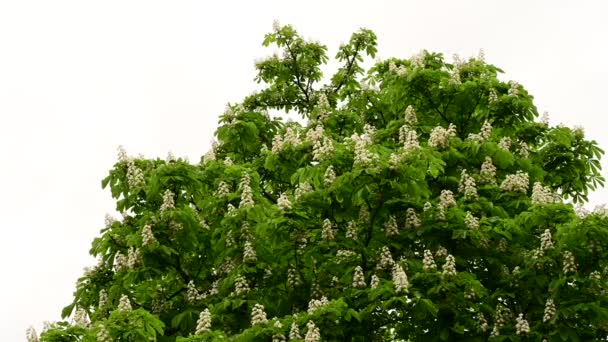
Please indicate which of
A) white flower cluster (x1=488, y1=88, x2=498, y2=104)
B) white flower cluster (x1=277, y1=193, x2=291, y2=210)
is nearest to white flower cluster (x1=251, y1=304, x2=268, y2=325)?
white flower cluster (x1=277, y1=193, x2=291, y2=210)

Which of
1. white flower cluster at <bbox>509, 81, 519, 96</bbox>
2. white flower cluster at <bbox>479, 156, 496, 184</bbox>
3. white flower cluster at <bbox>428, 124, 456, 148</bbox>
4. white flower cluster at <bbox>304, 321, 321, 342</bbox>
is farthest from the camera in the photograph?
white flower cluster at <bbox>509, 81, 519, 96</bbox>

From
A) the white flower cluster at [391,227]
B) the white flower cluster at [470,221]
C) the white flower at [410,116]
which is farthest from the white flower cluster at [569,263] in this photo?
the white flower at [410,116]

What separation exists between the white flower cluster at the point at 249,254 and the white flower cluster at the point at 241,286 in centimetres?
36

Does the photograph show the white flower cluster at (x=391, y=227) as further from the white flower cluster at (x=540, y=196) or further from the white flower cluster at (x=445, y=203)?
the white flower cluster at (x=540, y=196)

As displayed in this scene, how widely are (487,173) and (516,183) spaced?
53 cm

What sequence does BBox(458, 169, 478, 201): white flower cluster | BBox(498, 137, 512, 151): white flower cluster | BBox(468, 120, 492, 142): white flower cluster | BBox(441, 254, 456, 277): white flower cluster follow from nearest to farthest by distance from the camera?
BBox(441, 254, 456, 277): white flower cluster → BBox(458, 169, 478, 201): white flower cluster → BBox(468, 120, 492, 142): white flower cluster → BBox(498, 137, 512, 151): white flower cluster

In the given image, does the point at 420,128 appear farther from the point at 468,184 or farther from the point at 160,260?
the point at 160,260

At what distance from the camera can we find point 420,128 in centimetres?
1652

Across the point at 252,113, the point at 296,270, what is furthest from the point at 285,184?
the point at 296,270

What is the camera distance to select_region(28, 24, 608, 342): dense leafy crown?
12.4 meters

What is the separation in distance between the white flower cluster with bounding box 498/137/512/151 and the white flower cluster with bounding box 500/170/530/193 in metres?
0.66

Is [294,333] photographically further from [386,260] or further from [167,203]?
[167,203]

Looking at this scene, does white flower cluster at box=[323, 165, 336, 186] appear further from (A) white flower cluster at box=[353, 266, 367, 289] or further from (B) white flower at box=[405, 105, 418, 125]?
(B) white flower at box=[405, 105, 418, 125]

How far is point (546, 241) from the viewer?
1280cm
